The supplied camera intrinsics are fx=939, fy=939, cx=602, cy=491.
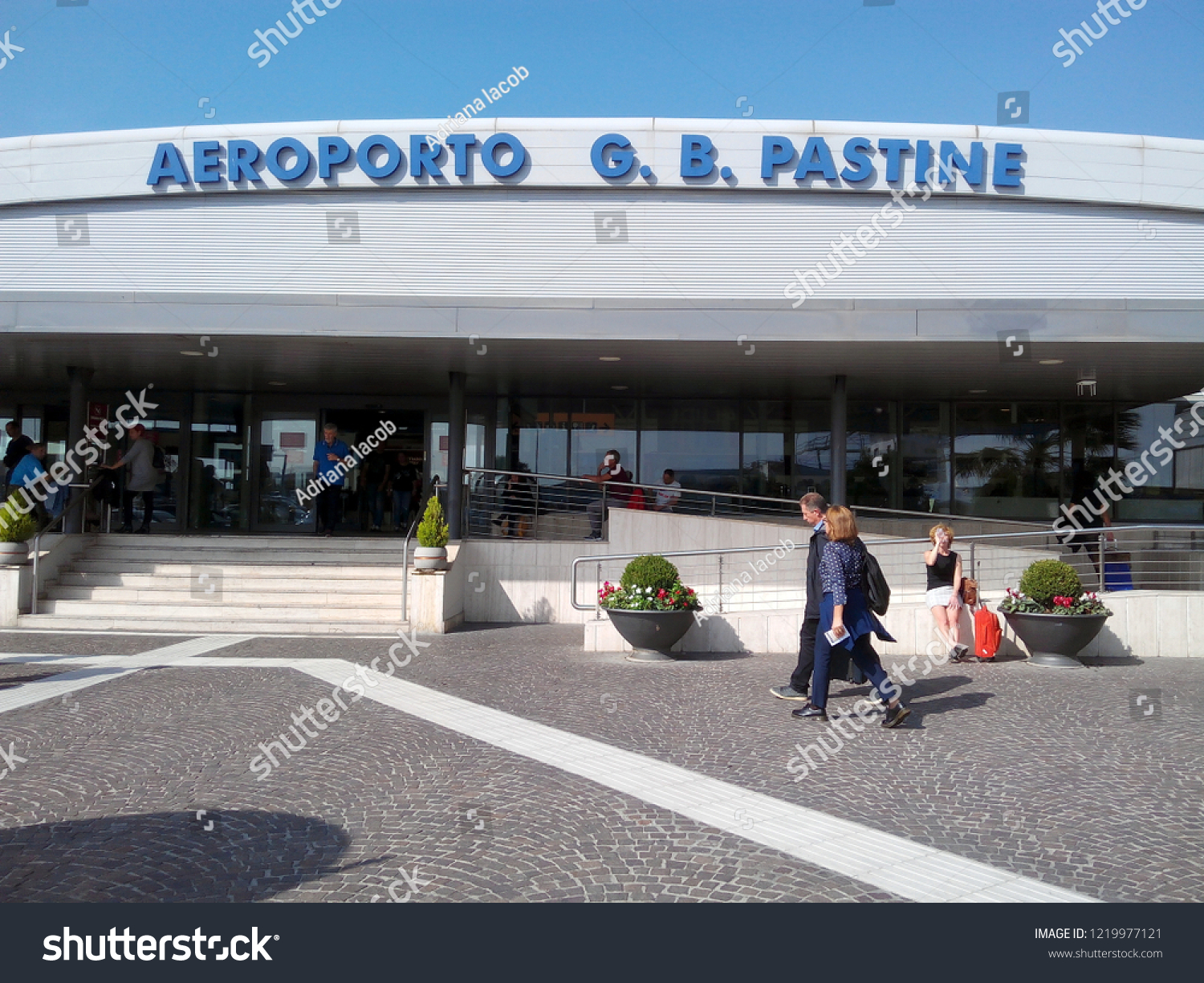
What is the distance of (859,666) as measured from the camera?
24.1ft

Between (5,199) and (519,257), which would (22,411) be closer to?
(5,199)

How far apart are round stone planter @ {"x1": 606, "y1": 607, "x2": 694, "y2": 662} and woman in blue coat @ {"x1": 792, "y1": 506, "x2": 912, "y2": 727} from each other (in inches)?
123

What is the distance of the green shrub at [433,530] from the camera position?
1251cm

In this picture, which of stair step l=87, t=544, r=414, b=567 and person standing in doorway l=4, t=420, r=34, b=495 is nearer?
stair step l=87, t=544, r=414, b=567

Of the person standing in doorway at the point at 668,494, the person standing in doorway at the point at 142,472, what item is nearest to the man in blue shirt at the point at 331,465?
the person standing in doorway at the point at 142,472

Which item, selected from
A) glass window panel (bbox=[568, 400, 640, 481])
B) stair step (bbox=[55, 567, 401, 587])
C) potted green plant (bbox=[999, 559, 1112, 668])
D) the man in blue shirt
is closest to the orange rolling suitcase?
potted green plant (bbox=[999, 559, 1112, 668])

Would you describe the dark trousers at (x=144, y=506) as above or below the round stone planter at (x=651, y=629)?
above

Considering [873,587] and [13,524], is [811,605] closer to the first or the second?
[873,587]

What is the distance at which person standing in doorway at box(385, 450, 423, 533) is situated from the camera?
62.2 feet

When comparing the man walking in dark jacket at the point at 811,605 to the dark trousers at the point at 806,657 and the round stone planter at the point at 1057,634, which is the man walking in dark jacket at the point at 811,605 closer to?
the dark trousers at the point at 806,657

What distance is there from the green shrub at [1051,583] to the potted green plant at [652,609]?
371 cm

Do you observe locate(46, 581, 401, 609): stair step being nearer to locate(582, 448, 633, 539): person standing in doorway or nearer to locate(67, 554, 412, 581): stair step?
locate(67, 554, 412, 581): stair step

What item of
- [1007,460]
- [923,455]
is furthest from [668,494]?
[1007,460]

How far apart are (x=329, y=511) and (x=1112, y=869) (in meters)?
13.3
